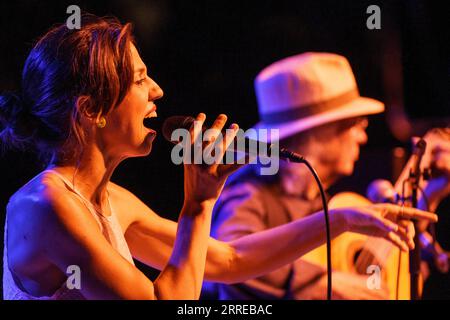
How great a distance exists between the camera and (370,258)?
2.44m

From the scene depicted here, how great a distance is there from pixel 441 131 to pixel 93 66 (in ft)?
5.21

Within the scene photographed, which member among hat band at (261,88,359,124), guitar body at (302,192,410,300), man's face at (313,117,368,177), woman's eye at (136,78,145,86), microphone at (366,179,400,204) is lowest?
guitar body at (302,192,410,300)

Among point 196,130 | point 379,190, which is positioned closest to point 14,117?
point 196,130

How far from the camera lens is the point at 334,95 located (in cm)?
256

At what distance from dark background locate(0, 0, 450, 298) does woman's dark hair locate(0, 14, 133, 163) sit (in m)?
0.55

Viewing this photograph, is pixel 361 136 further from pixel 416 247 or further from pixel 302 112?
pixel 416 247

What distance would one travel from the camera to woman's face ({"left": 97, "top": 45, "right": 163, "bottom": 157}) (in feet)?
4.24

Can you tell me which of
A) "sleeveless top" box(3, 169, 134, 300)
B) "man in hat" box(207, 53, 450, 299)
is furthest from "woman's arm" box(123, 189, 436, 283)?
"man in hat" box(207, 53, 450, 299)

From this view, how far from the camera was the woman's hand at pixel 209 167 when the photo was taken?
1.18 meters

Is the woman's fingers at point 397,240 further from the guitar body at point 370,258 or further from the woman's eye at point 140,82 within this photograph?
the guitar body at point 370,258

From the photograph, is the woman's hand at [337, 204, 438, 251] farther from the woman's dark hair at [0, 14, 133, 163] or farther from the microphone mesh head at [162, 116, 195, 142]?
the woman's dark hair at [0, 14, 133, 163]
